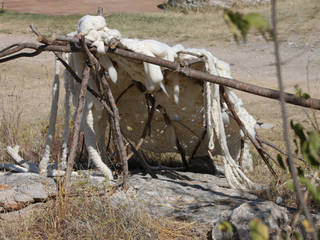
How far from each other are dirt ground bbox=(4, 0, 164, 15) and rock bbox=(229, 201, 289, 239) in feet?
56.6

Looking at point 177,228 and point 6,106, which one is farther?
point 6,106

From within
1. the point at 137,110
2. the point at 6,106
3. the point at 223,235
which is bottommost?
the point at 6,106

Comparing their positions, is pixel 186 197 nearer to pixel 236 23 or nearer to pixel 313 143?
pixel 313 143

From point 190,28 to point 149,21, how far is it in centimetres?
191

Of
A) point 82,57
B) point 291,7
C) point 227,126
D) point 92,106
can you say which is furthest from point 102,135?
point 291,7

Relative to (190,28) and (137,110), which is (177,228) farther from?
(190,28)

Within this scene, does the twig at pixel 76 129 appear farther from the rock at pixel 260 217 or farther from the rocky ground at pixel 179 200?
the rock at pixel 260 217

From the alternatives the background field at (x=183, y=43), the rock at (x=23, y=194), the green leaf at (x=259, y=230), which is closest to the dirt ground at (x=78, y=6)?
the background field at (x=183, y=43)

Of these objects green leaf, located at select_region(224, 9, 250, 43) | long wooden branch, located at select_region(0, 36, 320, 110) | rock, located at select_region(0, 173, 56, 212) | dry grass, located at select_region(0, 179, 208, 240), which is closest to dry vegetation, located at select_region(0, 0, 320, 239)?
dry grass, located at select_region(0, 179, 208, 240)

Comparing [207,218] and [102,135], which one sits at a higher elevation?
[102,135]

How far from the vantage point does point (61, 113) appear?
6742mm

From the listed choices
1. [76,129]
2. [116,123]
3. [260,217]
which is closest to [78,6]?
[116,123]

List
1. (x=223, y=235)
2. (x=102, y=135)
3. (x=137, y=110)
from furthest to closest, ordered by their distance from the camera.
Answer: (x=137, y=110)
(x=102, y=135)
(x=223, y=235)

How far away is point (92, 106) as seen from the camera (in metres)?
3.56
